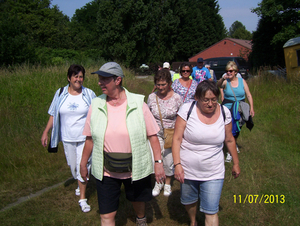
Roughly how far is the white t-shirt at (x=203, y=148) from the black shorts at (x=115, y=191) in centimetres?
51

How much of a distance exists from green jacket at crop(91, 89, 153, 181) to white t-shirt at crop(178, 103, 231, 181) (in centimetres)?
46

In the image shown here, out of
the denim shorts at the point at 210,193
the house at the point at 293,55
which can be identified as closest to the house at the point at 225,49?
the house at the point at 293,55

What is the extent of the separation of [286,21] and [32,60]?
706 inches

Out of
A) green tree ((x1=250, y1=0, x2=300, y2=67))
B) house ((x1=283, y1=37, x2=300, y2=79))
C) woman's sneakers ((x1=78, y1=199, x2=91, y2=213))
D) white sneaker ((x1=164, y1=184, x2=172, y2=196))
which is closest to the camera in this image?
woman's sneakers ((x1=78, y1=199, x2=91, y2=213))

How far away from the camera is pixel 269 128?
7.37 metres

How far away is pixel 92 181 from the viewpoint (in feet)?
15.5

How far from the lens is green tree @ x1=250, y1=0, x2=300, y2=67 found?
17452mm

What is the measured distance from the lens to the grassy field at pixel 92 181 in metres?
3.47

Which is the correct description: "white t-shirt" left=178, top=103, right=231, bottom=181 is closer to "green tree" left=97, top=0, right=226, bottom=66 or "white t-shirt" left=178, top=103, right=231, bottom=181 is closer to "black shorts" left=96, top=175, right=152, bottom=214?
"black shorts" left=96, top=175, right=152, bottom=214

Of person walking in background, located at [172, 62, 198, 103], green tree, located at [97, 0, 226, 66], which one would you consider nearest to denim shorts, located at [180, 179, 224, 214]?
person walking in background, located at [172, 62, 198, 103]

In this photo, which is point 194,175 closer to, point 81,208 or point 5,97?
point 81,208
